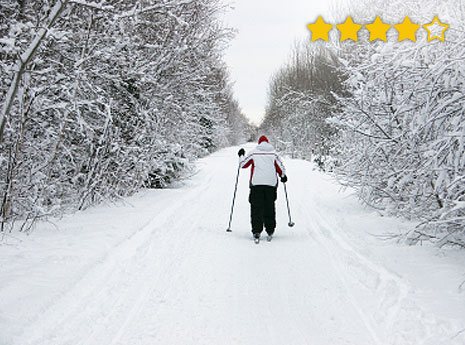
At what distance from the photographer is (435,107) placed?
5305 millimetres

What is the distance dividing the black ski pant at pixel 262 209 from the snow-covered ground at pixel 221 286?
0.99 ft

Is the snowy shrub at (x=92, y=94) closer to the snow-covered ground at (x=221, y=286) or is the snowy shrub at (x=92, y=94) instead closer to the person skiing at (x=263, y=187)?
the snow-covered ground at (x=221, y=286)

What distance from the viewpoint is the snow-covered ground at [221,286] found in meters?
3.86

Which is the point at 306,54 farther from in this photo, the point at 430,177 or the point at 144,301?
the point at 144,301

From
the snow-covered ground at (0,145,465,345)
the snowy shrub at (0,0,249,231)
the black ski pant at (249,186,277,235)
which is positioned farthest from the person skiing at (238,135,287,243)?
the snowy shrub at (0,0,249,231)

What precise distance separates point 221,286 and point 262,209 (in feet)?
9.95

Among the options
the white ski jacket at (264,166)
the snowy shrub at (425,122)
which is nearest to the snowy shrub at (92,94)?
the white ski jacket at (264,166)

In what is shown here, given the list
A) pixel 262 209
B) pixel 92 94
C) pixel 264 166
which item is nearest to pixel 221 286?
pixel 262 209

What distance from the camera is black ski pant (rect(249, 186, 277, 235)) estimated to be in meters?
7.91

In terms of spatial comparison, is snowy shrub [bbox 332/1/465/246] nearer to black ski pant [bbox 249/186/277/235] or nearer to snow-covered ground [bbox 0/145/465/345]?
snow-covered ground [bbox 0/145/465/345]

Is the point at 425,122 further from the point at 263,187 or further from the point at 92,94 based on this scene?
the point at 92,94

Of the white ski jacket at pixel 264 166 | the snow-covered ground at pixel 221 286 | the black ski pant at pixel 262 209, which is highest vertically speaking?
the white ski jacket at pixel 264 166

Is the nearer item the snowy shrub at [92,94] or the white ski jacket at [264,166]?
the snowy shrub at [92,94]

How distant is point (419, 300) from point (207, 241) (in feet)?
12.4
